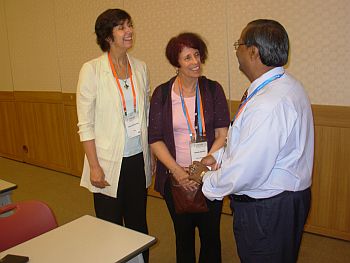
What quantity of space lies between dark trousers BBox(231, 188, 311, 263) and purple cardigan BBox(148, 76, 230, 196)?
0.62 m

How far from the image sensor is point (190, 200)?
209 centimetres

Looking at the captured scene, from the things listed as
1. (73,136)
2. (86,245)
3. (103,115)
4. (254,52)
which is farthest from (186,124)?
(73,136)

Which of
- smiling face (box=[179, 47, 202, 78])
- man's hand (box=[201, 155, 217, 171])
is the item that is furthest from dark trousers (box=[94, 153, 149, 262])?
smiling face (box=[179, 47, 202, 78])

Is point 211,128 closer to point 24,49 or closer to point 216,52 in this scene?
point 216,52

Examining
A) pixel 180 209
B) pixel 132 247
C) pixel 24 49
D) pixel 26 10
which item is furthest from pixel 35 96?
pixel 132 247

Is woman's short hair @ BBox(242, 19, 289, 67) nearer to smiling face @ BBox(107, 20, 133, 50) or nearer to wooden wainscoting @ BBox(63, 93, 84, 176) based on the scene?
smiling face @ BBox(107, 20, 133, 50)

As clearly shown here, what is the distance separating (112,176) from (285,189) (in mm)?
1103

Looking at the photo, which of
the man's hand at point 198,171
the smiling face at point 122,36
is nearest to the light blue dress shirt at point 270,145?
the man's hand at point 198,171

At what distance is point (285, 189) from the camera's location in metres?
1.54

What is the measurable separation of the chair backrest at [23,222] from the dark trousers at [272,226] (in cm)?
93

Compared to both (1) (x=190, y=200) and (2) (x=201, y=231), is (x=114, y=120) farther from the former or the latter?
(2) (x=201, y=231)

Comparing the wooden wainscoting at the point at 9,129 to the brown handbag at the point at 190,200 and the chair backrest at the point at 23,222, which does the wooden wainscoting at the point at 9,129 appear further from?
the brown handbag at the point at 190,200

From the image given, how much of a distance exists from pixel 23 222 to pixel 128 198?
72 centimetres

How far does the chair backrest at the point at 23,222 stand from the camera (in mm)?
1751
